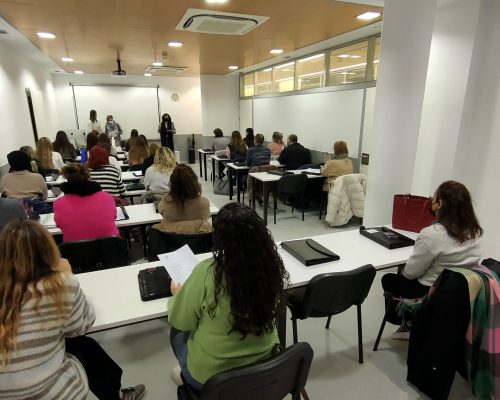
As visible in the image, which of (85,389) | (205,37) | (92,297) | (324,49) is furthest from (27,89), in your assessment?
(85,389)

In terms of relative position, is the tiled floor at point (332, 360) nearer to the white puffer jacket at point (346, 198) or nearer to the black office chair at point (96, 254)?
the black office chair at point (96, 254)

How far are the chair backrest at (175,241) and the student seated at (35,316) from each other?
1203 millimetres

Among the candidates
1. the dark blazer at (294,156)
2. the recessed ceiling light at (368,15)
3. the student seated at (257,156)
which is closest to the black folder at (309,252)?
the recessed ceiling light at (368,15)

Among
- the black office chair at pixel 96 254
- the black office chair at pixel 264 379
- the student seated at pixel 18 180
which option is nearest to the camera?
the black office chair at pixel 264 379

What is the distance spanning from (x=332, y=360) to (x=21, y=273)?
6.15ft

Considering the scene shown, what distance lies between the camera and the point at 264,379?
1.08 m

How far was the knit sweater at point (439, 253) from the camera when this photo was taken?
1820 mm

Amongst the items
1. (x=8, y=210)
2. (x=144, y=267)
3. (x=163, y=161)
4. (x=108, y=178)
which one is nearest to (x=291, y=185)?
(x=163, y=161)

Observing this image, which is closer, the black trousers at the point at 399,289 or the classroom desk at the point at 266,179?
the black trousers at the point at 399,289

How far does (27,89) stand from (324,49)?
20.2 ft

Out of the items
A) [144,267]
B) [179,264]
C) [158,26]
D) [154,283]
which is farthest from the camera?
[158,26]

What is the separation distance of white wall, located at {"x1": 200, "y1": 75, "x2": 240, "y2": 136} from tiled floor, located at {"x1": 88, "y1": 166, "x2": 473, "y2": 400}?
26.2ft

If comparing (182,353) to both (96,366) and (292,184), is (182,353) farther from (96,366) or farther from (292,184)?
(292,184)

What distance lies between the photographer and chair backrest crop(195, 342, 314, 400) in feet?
3.37
